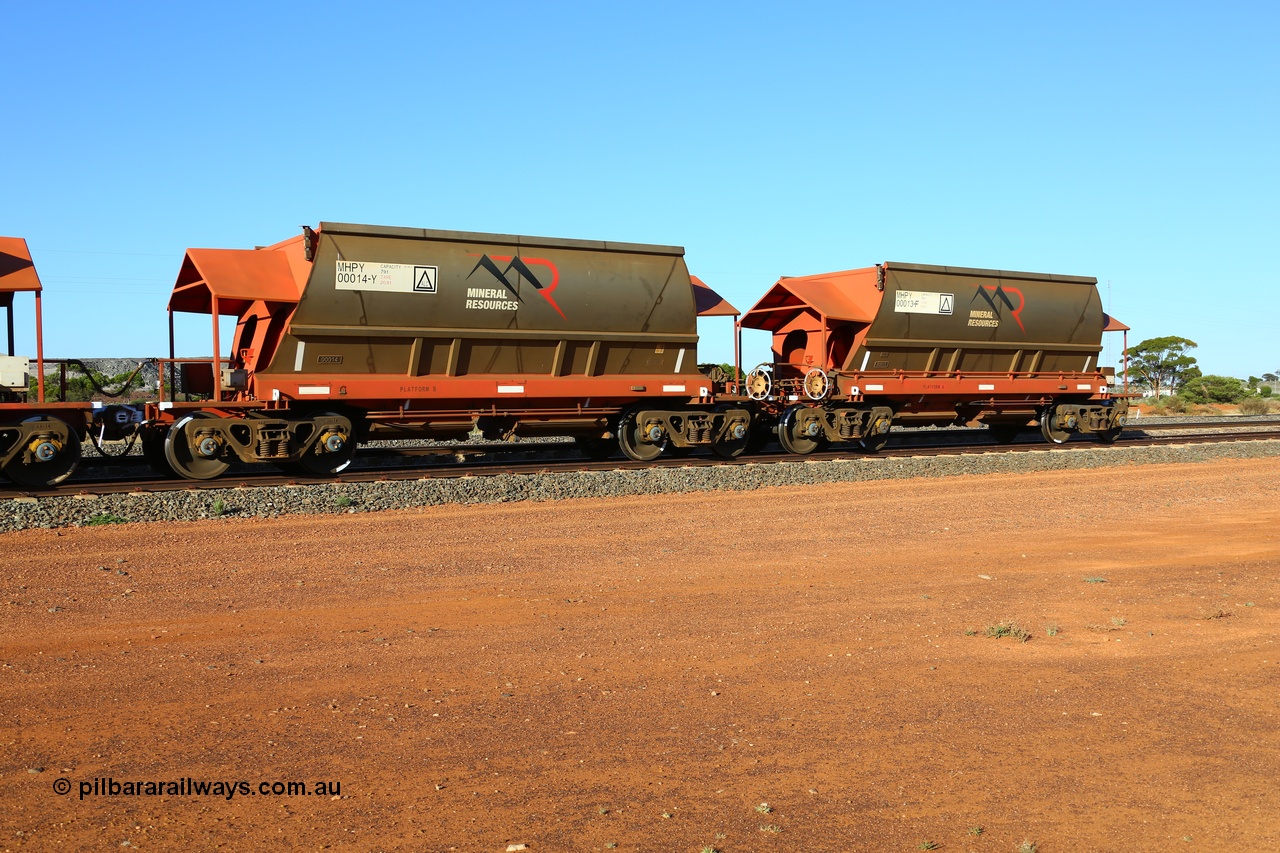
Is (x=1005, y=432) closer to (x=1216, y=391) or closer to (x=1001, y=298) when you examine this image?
(x=1001, y=298)

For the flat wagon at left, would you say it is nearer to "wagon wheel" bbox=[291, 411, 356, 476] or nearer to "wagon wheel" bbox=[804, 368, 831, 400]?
"wagon wheel" bbox=[291, 411, 356, 476]

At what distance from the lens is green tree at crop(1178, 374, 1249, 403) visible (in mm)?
59594

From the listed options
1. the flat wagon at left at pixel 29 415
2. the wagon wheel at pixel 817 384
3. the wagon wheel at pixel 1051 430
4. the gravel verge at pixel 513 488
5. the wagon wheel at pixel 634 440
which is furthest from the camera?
the wagon wheel at pixel 1051 430

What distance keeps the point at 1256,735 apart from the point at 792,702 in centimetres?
220

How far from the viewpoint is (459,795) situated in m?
4.41

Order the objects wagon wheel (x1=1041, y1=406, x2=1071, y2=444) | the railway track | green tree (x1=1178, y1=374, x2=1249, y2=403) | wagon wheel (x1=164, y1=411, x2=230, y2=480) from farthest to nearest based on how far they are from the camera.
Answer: green tree (x1=1178, y1=374, x2=1249, y2=403), wagon wheel (x1=1041, y1=406, x2=1071, y2=444), wagon wheel (x1=164, y1=411, x2=230, y2=480), the railway track

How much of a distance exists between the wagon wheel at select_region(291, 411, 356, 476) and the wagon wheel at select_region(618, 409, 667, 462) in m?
4.47

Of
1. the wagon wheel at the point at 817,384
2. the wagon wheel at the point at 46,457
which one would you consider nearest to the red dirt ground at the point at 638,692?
the wagon wheel at the point at 46,457

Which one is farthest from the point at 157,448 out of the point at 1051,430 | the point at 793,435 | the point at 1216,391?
the point at 1216,391

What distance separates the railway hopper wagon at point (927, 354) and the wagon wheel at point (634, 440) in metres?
2.89

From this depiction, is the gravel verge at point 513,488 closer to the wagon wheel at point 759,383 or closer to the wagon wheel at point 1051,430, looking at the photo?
the wagon wheel at point 759,383

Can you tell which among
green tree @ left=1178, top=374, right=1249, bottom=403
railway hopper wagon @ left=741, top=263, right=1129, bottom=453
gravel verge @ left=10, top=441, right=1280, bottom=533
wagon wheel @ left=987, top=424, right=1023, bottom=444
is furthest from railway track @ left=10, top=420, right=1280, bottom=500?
green tree @ left=1178, top=374, right=1249, bottom=403

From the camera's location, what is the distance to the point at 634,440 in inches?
707

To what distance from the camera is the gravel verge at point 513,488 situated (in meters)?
Result: 11.6
